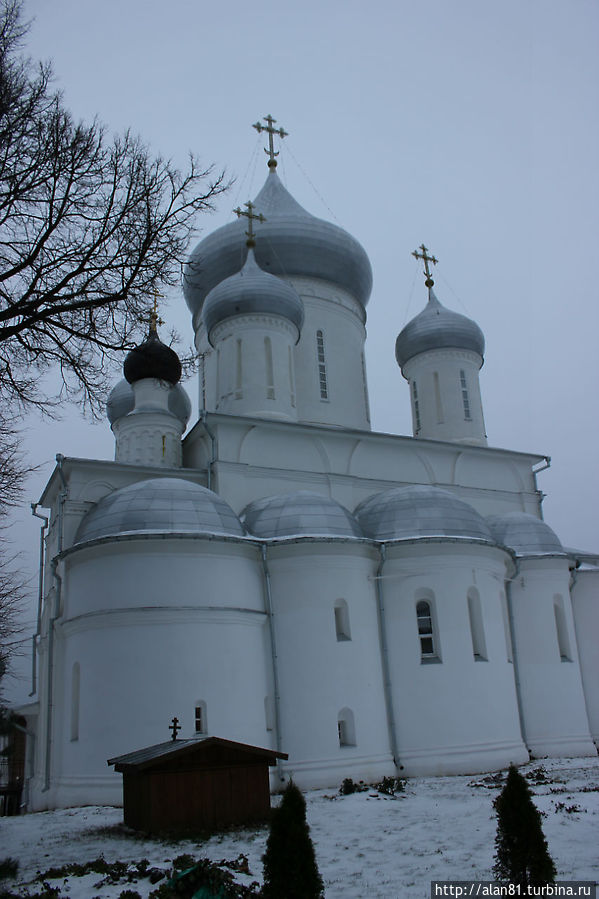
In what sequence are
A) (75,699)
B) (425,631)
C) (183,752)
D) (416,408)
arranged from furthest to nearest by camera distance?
(416,408) → (425,631) → (75,699) → (183,752)

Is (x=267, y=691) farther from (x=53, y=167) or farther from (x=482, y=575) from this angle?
(x=53, y=167)

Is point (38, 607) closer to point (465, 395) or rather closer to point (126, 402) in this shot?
point (126, 402)

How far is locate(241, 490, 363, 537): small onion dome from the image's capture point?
42.9 ft

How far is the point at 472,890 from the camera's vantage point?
5562 millimetres

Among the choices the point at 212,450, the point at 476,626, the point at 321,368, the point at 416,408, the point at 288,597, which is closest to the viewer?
the point at 288,597

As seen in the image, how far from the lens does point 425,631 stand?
13.3 meters

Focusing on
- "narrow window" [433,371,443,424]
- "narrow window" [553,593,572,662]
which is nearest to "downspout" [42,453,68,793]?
"narrow window" [553,593,572,662]

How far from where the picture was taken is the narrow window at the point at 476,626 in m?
13.3

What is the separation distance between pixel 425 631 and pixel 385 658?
90 cm

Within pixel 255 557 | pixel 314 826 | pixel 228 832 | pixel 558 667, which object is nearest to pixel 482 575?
pixel 558 667

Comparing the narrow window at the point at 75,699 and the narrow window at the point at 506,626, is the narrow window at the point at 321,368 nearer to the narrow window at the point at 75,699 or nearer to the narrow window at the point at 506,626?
the narrow window at the point at 506,626

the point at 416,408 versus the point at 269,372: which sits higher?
the point at 416,408

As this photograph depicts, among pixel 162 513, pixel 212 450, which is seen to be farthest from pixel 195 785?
pixel 212 450

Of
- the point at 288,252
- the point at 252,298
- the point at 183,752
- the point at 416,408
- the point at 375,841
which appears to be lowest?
the point at 375,841
